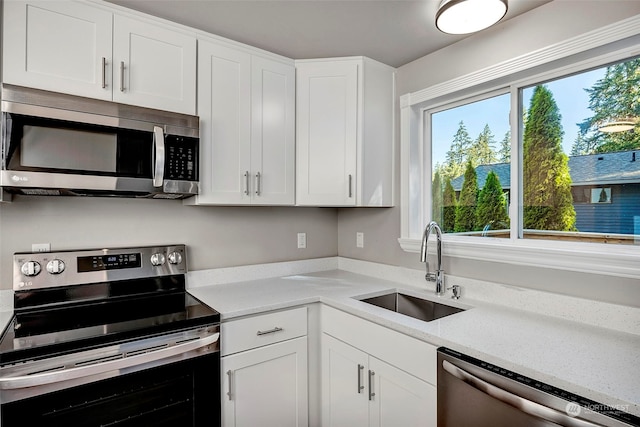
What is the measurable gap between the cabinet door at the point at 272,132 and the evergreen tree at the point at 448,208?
0.94 meters

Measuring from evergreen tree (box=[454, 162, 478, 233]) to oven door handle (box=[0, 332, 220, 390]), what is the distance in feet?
4.77

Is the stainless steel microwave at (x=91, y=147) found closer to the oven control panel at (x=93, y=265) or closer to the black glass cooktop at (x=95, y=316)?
the oven control panel at (x=93, y=265)

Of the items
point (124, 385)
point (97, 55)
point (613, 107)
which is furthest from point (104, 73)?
point (613, 107)

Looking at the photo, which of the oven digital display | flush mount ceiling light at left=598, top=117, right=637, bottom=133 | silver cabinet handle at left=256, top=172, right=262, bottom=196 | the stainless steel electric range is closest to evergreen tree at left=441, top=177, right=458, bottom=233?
flush mount ceiling light at left=598, top=117, right=637, bottom=133

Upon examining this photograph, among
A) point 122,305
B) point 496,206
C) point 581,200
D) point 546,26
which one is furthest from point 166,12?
point 581,200

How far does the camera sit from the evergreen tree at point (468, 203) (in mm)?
1961

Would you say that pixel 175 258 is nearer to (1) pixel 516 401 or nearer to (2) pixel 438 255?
(2) pixel 438 255

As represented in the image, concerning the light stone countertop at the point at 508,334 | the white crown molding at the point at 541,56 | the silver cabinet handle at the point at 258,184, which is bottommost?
the light stone countertop at the point at 508,334

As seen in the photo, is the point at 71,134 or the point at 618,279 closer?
the point at 618,279

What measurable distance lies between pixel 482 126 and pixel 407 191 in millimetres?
555

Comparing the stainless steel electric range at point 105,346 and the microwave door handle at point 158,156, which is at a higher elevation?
the microwave door handle at point 158,156

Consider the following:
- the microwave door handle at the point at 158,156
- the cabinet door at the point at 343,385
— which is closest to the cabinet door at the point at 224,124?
the microwave door handle at the point at 158,156

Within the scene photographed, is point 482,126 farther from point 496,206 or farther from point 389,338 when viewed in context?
point 389,338

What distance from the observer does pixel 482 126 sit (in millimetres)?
1932
